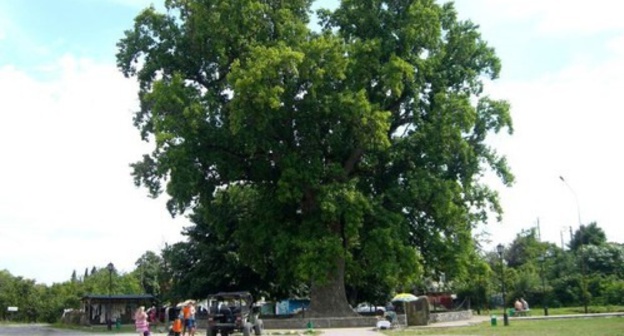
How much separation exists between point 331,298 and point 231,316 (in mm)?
9515

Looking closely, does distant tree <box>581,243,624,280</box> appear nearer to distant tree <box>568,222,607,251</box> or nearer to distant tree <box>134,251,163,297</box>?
distant tree <box>568,222,607,251</box>

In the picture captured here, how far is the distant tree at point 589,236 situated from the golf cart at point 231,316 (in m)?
62.0

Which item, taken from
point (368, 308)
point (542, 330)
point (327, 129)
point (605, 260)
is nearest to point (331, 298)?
point (327, 129)

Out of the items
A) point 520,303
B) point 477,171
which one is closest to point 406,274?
point 477,171

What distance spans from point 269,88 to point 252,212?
406 inches

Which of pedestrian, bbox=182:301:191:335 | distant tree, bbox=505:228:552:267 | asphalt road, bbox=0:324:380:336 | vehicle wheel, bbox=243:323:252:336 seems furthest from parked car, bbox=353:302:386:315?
distant tree, bbox=505:228:552:267

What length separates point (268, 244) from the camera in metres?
38.1

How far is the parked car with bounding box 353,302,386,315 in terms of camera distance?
53206 mm

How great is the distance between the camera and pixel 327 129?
123 feet

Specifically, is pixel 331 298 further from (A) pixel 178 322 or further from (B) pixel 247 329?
(A) pixel 178 322

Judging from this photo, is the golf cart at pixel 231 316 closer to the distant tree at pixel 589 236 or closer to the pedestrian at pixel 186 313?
the pedestrian at pixel 186 313

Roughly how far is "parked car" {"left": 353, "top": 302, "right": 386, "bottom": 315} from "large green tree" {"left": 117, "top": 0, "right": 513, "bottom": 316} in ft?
45.4

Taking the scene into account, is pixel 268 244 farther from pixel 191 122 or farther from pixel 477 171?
pixel 477 171

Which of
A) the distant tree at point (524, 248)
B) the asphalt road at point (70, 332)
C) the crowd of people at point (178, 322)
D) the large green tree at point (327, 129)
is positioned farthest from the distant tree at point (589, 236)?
the crowd of people at point (178, 322)
